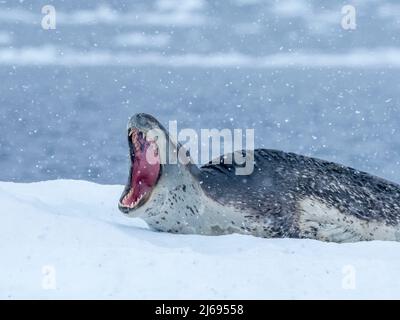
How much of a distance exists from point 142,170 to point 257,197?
1.30 meters

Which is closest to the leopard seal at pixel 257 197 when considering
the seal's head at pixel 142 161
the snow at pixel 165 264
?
the seal's head at pixel 142 161

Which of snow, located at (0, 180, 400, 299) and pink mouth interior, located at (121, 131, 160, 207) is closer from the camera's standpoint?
snow, located at (0, 180, 400, 299)

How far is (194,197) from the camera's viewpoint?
7719 mm

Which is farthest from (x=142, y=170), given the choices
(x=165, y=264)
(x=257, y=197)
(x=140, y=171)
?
(x=165, y=264)

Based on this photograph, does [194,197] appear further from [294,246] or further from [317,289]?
[317,289]

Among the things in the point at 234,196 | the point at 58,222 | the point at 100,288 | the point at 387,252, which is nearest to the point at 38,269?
the point at 100,288

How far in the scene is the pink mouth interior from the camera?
291 inches

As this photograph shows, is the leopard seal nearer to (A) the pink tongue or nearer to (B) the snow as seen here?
(A) the pink tongue

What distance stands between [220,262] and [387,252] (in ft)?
6.81

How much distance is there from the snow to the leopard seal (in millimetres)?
381

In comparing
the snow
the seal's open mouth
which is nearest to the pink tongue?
the seal's open mouth

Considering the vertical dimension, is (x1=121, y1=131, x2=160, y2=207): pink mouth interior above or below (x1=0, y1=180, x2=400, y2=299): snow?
above

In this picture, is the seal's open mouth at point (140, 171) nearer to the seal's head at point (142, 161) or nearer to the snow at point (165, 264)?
the seal's head at point (142, 161)

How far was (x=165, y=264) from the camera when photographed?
5.83 metres
